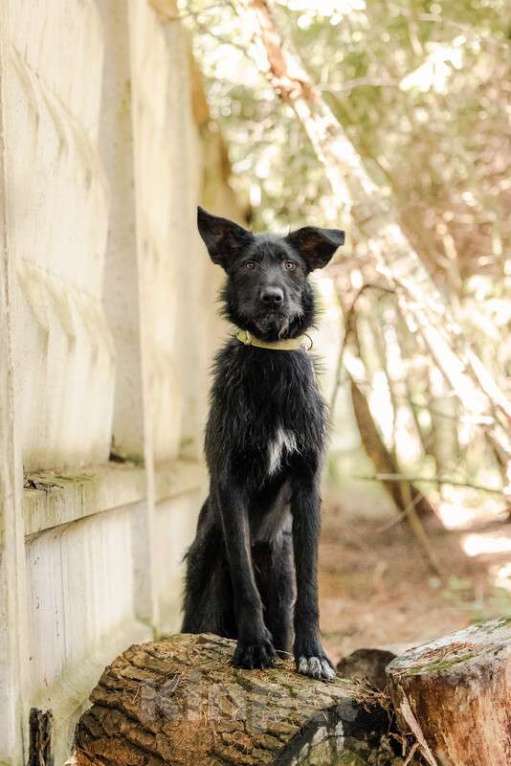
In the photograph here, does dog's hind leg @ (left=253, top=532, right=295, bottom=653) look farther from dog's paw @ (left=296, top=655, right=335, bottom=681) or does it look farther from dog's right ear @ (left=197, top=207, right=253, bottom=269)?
dog's right ear @ (left=197, top=207, right=253, bottom=269)

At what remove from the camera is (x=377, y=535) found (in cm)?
1008

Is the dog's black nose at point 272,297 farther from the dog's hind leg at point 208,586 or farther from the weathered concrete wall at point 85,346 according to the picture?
the dog's hind leg at point 208,586

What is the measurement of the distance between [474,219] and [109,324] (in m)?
4.41

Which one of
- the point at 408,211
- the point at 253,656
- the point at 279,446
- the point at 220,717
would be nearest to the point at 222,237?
the point at 279,446

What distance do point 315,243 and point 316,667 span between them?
68.8 inches

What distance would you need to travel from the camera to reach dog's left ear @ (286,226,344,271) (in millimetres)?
4176

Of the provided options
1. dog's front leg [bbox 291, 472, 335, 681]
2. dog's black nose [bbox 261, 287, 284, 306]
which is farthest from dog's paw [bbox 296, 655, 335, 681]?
dog's black nose [bbox 261, 287, 284, 306]

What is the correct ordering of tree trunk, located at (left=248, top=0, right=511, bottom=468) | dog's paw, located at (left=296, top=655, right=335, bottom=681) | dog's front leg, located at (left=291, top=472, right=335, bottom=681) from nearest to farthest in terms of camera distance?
dog's paw, located at (left=296, top=655, right=335, bottom=681), dog's front leg, located at (left=291, top=472, right=335, bottom=681), tree trunk, located at (left=248, top=0, right=511, bottom=468)

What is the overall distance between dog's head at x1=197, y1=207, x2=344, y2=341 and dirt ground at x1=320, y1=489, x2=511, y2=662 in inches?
98.9

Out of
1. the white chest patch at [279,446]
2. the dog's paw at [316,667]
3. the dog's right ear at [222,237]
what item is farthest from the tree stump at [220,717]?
the dog's right ear at [222,237]

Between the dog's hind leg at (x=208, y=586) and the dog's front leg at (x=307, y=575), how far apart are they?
46cm

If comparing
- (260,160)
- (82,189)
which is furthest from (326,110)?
(260,160)

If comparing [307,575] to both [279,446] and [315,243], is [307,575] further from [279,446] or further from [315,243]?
[315,243]

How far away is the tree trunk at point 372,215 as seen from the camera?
17.1 ft
